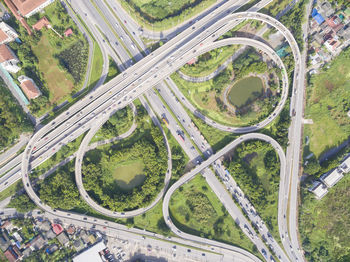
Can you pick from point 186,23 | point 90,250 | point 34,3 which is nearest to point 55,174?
point 90,250

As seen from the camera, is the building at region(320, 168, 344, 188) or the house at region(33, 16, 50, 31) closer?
the building at region(320, 168, 344, 188)

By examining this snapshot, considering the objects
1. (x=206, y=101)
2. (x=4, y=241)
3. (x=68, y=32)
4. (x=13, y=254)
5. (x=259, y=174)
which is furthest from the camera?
(x=206, y=101)

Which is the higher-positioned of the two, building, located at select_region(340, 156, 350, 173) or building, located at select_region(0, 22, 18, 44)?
building, located at select_region(0, 22, 18, 44)

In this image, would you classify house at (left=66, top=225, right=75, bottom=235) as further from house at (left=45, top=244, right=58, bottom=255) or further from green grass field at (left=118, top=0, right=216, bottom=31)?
green grass field at (left=118, top=0, right=216, bottom=31)

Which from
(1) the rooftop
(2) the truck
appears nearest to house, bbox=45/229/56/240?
(2) the truck

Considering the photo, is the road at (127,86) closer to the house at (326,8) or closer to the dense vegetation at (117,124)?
the dense vegetation at (117,124)

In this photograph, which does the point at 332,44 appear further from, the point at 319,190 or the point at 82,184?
the point at 82,184

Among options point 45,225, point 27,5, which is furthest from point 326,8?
point 45,225
